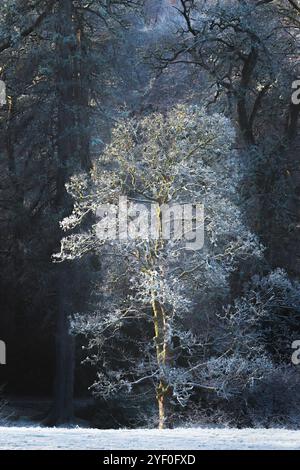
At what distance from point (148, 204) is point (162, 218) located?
376 mm

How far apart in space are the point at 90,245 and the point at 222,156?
10.1 ft

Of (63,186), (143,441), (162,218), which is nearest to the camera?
(143,441)

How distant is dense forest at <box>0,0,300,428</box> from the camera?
633 inches

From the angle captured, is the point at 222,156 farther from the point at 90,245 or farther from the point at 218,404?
the point at 218,404

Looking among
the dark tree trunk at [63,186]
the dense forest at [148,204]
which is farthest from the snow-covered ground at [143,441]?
the dark tree trunk at [63,186]

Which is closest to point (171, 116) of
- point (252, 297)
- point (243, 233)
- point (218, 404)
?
point (243, 233)

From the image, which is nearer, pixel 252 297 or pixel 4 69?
pixel 252 297

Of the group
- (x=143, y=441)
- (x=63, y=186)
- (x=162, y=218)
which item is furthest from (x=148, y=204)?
(x=143, y=441)

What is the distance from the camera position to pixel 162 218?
16078mm

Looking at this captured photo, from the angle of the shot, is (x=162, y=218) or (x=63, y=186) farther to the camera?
(x=63, y=186)

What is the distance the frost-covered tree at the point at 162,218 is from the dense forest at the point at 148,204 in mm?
40

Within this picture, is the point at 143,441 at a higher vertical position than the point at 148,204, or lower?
lower

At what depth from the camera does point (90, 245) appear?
1656 cm

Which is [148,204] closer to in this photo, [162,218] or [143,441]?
[162,218]
